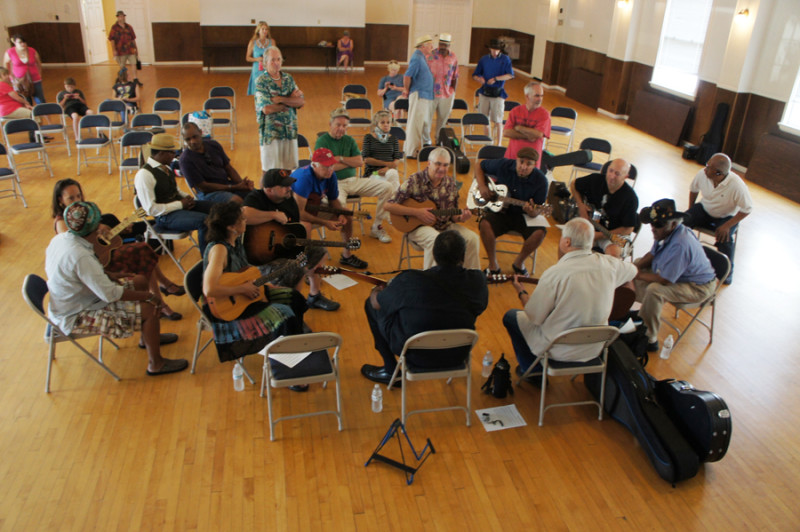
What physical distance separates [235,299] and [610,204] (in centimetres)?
371

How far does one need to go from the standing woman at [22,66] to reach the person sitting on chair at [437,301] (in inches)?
377

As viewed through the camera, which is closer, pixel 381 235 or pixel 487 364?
pixel 487 364

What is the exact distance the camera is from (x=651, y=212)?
4.51 metres

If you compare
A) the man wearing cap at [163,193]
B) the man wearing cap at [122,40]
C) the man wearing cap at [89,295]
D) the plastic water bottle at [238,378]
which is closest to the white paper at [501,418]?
the plastic water bottle at [238,378]

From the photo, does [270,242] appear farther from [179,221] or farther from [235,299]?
[179,221]

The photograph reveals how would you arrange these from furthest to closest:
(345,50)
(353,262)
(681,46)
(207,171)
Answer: (345,50) < (681,46) < (353,262) < (207,171)

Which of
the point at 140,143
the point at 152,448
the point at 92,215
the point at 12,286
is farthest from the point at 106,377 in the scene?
the point at 140,143

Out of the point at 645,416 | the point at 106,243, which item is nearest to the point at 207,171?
the point at 106,243

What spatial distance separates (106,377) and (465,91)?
42.3ft

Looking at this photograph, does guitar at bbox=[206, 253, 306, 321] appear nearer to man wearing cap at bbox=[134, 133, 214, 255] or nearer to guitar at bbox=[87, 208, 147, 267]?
guitar at bbox=[87, 208, 147, 267]

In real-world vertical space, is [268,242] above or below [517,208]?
below

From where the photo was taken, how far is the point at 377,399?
12.9 feet

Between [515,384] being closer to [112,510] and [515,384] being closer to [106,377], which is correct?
[112,510]

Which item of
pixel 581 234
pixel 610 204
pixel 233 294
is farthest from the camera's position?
pixel 610 204
